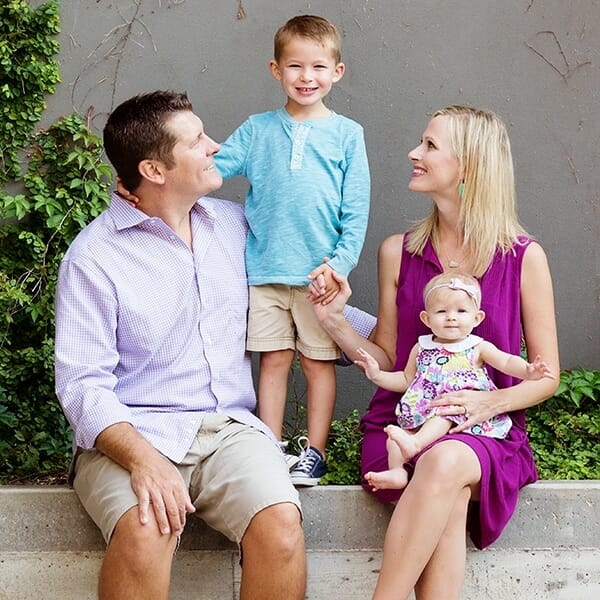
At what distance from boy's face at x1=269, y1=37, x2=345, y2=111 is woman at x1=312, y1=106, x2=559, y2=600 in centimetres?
39

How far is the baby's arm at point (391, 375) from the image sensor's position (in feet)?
11.4

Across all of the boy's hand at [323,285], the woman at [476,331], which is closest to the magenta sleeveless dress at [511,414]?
the woman at [476,331]

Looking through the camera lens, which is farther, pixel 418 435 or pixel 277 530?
pixel 418 435

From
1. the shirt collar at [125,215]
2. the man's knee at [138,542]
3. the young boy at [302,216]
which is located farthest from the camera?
the young boy at [302,216]

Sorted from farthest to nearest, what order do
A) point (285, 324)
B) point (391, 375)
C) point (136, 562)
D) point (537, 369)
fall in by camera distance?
1. point (285, 324)
2. point (391, 375)
3. point (537, 369)
4. point (136, 562)

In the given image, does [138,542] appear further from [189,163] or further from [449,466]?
[189,163]

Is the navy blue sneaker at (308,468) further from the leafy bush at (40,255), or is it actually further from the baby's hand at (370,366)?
the leafy bush at (40,255)

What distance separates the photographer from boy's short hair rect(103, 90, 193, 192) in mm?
3486

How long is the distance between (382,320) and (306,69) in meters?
0.82

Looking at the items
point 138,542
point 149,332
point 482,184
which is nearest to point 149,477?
point 138,542

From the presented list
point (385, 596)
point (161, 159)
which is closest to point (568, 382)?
point (385, 596)

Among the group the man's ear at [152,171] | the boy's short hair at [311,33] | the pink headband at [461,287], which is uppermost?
the boy's short hair at [311,33]

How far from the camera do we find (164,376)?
3.44 metres

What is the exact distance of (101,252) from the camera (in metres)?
3.40
